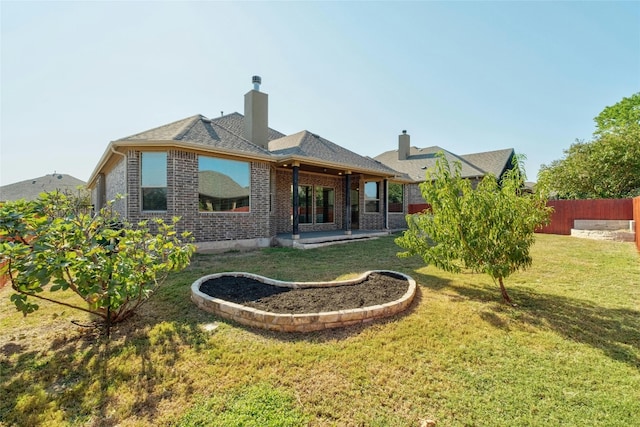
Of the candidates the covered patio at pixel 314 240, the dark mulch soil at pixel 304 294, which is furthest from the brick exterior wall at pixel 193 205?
the dark mulch soil at pixel 304 294

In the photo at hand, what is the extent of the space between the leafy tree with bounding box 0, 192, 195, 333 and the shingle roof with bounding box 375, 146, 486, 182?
19.9 m

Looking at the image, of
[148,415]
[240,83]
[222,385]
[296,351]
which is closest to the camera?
[148,415]

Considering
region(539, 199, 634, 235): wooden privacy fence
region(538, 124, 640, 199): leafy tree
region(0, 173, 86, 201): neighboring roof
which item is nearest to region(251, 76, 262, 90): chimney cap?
region(539, 199, 634, 235): wooden privacy fence

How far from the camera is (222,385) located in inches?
93.1

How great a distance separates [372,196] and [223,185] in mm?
8345

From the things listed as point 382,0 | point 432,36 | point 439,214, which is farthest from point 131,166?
point 432,36

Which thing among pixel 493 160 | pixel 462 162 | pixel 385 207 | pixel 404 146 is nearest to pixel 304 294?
pixel 385 207

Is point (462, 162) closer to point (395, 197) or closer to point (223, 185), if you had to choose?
point (395, 197)

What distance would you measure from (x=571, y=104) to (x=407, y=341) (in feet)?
60.4

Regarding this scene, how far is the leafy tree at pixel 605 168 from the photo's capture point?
16578mm

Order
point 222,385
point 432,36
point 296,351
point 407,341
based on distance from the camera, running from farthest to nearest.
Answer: point 432,36, point 407,341, point 296,351, point 222,385

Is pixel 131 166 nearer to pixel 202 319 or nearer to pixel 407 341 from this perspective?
pixel 202 319

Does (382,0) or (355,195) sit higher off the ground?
(382,0)

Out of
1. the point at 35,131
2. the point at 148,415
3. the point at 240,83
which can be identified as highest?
the point at 240,83
